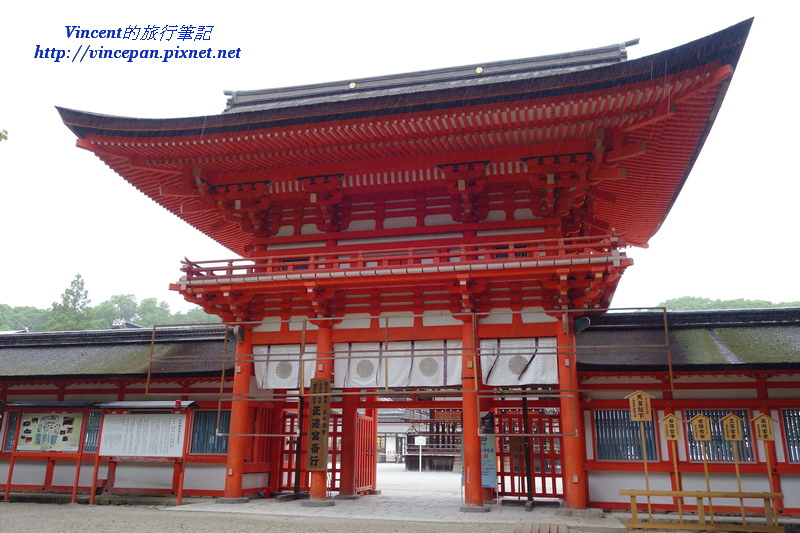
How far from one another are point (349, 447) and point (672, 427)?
7554 mm

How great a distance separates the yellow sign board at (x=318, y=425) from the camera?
12461mm

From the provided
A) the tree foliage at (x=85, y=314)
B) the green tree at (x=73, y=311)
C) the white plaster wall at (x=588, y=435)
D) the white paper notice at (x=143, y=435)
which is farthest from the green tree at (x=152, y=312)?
the white plaster wall at (x=588, y=435)

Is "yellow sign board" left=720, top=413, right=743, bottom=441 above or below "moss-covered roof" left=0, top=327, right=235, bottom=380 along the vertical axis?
below

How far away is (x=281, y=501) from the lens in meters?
13.6

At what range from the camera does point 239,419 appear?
13.3 m

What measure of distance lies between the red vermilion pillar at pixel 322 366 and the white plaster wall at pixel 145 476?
164 inches

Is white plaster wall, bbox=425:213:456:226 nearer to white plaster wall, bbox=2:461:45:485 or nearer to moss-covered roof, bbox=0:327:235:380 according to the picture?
moss-covered roof, bbox=0:327:235:380

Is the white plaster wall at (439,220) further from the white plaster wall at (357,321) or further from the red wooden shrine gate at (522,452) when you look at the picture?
the red wooden shrine gate at (522,452)

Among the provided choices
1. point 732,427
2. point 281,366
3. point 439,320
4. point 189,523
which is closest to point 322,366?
point 281,366

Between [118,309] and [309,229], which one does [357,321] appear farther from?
[118,309]

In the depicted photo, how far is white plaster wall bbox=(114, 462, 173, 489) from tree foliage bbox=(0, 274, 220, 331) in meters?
41.4

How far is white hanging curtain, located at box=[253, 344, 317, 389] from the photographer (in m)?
13.4

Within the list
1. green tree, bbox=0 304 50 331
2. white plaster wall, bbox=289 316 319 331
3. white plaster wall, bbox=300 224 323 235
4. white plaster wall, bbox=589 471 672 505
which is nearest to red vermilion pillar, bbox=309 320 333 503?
white plaster wall, bbox=289 316 319 331

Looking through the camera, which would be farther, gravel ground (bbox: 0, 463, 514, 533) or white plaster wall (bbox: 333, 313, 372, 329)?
white plaster wall (bbox: 333, 313, 372, 329)
